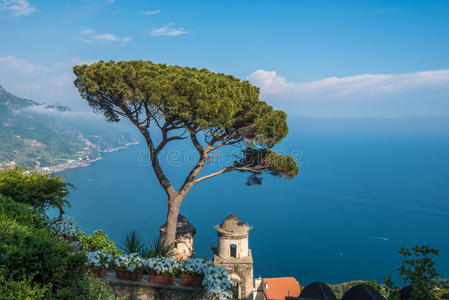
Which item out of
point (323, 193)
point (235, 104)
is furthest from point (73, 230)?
point (323, 193)

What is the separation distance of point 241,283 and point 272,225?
60018mm

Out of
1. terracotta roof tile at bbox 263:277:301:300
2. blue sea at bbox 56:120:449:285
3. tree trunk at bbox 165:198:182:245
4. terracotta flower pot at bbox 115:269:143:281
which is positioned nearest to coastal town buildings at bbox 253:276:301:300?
terracotta roof tile at bbox 263:277:301:300

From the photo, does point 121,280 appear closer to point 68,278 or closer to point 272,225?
point 68,278

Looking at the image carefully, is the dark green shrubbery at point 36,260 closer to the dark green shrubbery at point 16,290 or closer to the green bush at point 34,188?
the dark green shrubbery at point 16,290

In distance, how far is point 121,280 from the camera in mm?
5473

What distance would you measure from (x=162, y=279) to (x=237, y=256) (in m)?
5.44

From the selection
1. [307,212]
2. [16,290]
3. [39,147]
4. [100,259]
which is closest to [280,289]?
[100,259]

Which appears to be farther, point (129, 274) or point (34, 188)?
point (34, 188)

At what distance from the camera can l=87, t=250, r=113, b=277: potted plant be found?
5441mm

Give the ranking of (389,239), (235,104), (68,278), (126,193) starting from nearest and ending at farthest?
(68,278)
(235,104)
(389,239)
(126,193)

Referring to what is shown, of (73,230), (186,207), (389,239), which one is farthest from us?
(186,207)

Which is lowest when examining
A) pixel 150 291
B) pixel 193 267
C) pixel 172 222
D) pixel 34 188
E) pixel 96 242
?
pixel 150 291

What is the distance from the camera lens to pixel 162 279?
17.6 ft

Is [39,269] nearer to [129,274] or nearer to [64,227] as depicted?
[129,274]
